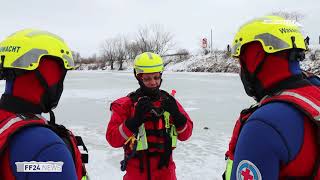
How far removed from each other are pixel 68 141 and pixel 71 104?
33.1 ft

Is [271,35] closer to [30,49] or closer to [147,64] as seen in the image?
[30,49]

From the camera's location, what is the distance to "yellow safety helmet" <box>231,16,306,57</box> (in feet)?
5.42

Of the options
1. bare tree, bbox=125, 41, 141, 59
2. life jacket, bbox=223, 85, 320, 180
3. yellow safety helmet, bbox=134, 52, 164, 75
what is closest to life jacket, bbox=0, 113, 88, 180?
life jacket, bbox=223, 85, 320, 180

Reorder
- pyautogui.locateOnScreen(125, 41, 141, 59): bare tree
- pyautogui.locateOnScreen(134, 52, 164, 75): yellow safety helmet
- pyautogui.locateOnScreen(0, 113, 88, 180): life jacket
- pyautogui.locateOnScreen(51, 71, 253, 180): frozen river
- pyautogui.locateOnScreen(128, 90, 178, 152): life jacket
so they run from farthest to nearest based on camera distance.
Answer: pyautogui.locateOnScreen(125, 41, 141, 59): bare tree, pyautogui.locateOnScreen(51, 71, 253, 180): frozen river, pyautogui.locateOnScreen(134, 52, 164, 75): yellow safety helmet, pyautogui.locateOnScreen(128, 90, 178, 152): life jacket, pyautogui.locateOnScreen(0, 113, 88, 180): life jacket

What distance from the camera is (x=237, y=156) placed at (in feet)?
5.08

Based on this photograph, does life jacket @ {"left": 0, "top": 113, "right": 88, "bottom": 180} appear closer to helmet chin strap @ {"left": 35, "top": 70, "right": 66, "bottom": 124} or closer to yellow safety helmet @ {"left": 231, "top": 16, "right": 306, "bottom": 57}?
helmet chin strap @ {"left": 35, "top": 70, "right": 66, "bottom": 124}

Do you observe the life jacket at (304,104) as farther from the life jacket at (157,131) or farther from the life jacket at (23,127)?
the life jacket at (157,131)

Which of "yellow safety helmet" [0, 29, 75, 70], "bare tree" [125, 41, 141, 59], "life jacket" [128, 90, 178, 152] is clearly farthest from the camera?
"bare tree" [125, 41, 141, 59]

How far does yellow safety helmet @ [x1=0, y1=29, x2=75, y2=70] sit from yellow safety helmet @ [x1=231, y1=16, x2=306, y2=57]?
0.85 m

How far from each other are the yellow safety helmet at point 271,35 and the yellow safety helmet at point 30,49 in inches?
33.5

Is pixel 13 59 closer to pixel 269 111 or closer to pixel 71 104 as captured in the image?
→ pixel 269 111

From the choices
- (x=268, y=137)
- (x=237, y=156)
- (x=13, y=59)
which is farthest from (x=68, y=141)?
(x=268, y=137)

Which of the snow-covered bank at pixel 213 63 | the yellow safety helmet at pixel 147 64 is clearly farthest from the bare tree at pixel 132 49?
the yellow safety helmet at pixel 147 64

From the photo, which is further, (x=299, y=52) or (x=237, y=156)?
(x=299, y=52)
